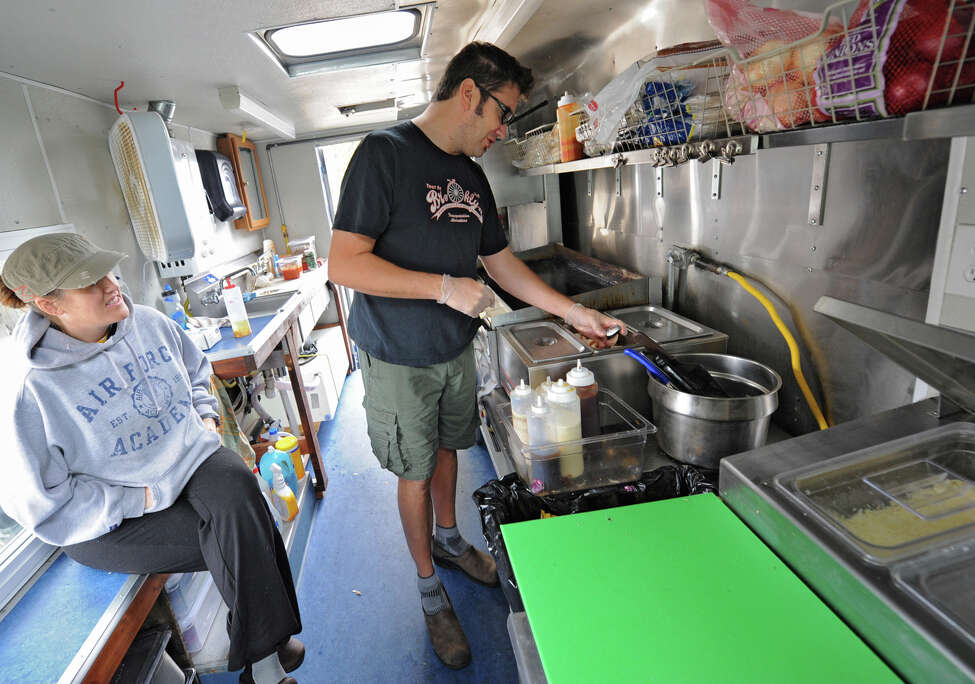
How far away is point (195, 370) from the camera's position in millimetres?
1911

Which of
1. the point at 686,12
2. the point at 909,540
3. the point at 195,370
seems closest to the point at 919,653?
the point at 909,540

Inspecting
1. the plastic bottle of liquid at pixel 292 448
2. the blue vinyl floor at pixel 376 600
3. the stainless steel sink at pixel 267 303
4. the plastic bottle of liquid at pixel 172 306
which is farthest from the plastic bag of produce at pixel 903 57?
the stainless steel sink at pixel 267 303

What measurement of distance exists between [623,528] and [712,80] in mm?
1134

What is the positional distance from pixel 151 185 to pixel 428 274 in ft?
6.19

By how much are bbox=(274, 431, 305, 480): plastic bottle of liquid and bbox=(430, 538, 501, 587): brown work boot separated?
0.96 m

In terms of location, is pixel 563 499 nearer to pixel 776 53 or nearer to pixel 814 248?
pixel 814 248

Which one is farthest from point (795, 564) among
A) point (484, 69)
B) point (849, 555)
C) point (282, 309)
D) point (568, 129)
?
point (282, 309)

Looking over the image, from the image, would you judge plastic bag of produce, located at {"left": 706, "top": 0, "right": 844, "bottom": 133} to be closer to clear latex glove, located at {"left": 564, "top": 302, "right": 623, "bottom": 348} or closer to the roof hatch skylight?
clear latex glove, located at {"left": 564, "top": 302, "right": 623, "bottom": 348}

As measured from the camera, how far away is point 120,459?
4.81ft

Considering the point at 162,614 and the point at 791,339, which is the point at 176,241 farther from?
the point at 791,339

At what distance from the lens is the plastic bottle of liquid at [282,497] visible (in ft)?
7.79

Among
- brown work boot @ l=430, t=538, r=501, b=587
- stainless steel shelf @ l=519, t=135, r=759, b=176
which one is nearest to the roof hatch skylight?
stainless steel shelf @ l=519, t=135, r=759, b=176

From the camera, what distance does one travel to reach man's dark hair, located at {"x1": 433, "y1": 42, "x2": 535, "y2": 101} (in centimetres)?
154

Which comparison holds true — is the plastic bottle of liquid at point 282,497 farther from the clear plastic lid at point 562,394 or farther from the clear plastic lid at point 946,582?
the clear plastic lid at point 946,582
